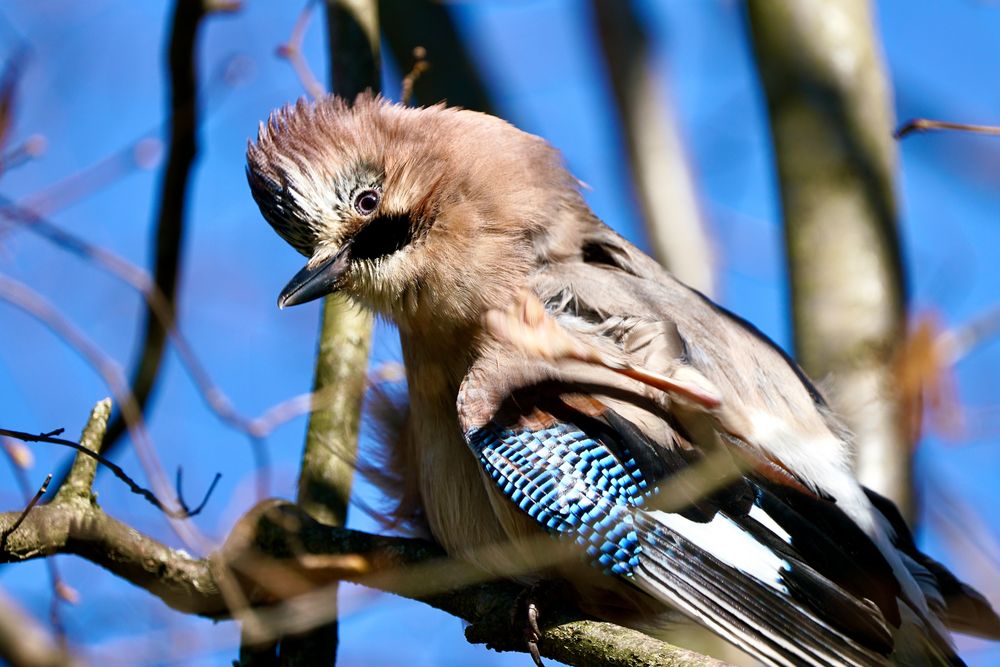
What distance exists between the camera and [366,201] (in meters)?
4.54

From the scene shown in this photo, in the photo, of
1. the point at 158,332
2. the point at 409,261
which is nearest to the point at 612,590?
the point at 409,261

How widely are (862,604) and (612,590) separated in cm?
78

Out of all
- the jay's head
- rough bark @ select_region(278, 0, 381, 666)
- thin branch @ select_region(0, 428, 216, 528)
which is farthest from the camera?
the jay's head

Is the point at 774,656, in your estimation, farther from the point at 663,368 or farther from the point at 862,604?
the point at 663,368

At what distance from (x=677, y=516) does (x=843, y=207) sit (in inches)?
76.7

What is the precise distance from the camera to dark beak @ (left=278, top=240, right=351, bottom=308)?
4375 mm

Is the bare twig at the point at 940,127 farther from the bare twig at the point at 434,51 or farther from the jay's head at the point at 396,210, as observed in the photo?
the bare twig at the point at 434,51

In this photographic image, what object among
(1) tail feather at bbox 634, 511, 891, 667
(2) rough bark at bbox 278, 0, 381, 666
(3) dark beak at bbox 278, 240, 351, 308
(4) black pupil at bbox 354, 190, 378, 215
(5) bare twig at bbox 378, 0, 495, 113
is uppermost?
(5) bare twig at bbox 378, 0, 495, 113

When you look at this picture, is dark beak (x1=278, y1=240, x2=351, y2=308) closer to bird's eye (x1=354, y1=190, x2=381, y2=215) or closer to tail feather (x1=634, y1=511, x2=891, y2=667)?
bird's eye (x1=354, y1=190, x2=381, y2=215)

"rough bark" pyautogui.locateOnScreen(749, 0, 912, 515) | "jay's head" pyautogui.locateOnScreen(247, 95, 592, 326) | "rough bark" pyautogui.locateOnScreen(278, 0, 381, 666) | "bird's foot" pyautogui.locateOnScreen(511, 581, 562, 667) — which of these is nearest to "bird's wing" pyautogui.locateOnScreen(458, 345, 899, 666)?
"bird's foot" pyautogui.locateOnScreen(511, 581, 562, 667)

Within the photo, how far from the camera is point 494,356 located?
4281mm

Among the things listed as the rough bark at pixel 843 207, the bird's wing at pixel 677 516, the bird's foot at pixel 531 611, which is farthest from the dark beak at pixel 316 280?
the rough bark at pixel 843 207

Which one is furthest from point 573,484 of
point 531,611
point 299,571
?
point 299,571

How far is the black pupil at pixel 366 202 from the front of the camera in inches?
178
